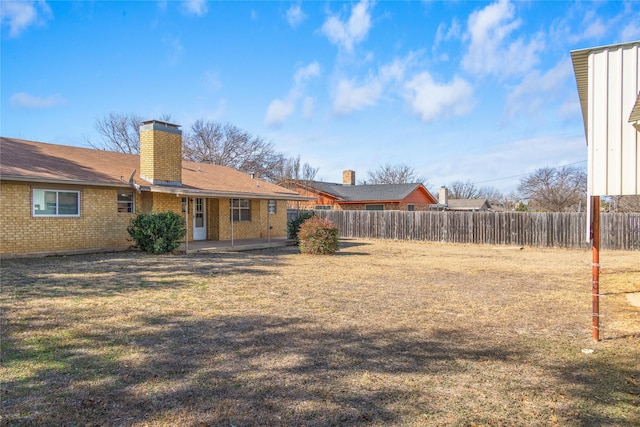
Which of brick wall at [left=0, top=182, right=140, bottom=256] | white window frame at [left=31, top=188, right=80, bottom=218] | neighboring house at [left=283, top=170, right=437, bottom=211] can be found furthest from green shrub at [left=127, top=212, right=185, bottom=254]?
neighboring house at [left=283, top=170, right=437, bottom=211]

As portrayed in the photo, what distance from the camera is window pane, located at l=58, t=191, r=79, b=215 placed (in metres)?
13.5

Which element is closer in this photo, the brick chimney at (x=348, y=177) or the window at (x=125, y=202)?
the window at (x=125, y=202)

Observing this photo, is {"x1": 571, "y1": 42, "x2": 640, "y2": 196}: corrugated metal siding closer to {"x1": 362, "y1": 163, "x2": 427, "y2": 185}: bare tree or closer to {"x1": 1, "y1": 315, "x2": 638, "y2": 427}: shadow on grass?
{"x1": 1, "y1": 315, "x2": 638, "y2": 427}: shadow on grass

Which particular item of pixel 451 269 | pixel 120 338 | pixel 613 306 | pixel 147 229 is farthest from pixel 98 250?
pixel 613 306

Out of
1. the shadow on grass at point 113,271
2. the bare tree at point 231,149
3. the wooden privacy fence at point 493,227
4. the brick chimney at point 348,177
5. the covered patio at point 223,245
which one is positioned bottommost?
the shadow on grass at point 113,271

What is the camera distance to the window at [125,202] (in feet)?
49.6

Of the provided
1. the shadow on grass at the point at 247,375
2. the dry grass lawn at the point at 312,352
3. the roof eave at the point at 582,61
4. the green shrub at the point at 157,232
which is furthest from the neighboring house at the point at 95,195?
the roof eave at the point at 582,61

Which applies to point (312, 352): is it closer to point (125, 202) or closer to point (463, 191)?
point (125, 202)

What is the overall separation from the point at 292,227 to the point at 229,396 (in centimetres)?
1645

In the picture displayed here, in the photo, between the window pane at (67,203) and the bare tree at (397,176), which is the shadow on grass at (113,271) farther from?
the bare tree at (397,176)

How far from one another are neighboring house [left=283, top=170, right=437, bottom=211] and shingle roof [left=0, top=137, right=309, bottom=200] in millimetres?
10856

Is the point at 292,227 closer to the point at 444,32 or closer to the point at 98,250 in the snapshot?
the point at 98,250

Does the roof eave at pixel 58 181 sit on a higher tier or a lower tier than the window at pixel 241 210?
higher

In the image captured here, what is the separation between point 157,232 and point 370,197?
18.9 meters
